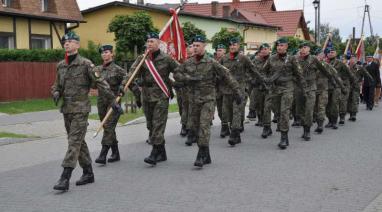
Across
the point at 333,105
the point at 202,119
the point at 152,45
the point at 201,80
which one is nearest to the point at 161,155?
the point at 202,119

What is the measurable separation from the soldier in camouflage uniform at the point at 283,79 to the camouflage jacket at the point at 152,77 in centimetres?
270

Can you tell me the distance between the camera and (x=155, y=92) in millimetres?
8922

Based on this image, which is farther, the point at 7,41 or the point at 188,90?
the point at 7,41

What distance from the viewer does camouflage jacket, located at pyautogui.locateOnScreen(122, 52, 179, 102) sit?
29.3 feet

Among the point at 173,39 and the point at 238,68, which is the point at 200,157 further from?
the point at 238,68

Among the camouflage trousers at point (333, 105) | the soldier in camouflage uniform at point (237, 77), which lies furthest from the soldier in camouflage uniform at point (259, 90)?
the camouflage trousers at point (333, 105)

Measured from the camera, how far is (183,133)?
12805mm

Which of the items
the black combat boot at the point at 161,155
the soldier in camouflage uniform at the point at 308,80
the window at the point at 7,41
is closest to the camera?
the black combat boot at the point at 161,155

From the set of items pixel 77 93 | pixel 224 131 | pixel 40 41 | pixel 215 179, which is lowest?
pixel 215 179

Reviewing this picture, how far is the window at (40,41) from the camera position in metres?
26.4

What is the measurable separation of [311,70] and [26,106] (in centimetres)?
1156

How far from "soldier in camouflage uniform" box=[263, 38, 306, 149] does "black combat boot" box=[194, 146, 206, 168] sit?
90.3 inches

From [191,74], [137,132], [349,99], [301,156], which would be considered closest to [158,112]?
[191,74]

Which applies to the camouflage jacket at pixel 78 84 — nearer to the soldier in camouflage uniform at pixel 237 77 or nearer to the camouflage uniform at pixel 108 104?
the camouflage uniform at pixel 108 104
